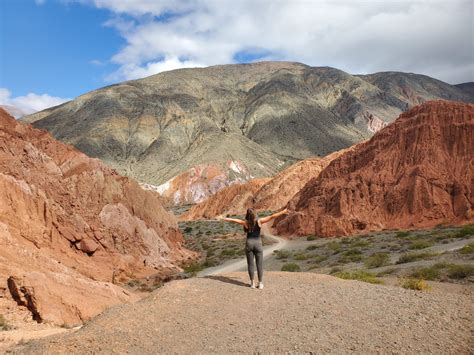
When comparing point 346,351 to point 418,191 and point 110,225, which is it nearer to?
point 110,225

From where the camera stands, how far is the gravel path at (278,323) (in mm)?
6547

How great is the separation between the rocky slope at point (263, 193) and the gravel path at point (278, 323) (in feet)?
212

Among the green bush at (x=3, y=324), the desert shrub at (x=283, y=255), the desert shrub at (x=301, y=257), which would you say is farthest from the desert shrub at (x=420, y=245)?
the green bush at (x=3, y=324)

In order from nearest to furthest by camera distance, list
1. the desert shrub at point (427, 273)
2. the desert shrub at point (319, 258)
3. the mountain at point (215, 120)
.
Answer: the desert shrub at point (427, 273), the desert shrub at point (319, 258), the mountain at point (215, 120)

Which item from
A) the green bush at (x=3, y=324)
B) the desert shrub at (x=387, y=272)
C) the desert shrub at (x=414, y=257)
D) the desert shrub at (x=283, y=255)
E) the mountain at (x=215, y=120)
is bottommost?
the desert shrub at (x=283, y=255)

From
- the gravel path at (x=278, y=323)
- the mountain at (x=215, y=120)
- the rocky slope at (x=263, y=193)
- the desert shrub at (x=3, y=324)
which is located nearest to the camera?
the gravel path at (x=278, y=323)

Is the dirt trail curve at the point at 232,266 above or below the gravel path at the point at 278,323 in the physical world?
below

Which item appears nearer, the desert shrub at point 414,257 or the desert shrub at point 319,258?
the desert shrub at point 414,257

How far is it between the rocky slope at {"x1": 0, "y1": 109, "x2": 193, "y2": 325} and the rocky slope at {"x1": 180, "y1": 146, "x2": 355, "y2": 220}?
1676 inches

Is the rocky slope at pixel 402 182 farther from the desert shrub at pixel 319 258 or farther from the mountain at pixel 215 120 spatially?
the mountain at pixel 215 120

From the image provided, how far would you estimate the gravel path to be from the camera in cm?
655

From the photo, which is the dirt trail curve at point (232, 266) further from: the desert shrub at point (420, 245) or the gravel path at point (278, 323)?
the gravel path at point (278, 323)

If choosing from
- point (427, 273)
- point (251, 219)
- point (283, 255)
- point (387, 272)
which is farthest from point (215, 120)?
point (251, 219)

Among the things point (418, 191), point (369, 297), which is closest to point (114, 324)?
point (369, 297)
